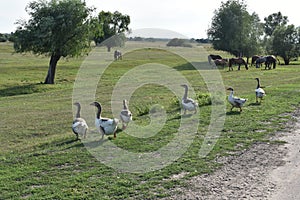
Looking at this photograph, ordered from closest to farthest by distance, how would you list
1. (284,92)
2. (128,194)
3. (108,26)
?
(128,194) → (284,92) → (108,26)

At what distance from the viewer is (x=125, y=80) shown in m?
36.9

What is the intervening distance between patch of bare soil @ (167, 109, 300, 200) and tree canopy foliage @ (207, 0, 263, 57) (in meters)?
57.9

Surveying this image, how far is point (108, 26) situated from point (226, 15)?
41.8 m

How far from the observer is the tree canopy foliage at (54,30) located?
1495 inches

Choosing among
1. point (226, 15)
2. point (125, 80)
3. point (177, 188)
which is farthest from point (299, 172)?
point (226, 15)

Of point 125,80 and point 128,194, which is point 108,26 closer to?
point 125,80

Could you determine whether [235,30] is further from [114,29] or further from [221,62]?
[114,29]

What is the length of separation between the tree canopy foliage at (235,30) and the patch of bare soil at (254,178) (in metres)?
57.9

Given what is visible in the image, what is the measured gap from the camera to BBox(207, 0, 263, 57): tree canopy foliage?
218 ft

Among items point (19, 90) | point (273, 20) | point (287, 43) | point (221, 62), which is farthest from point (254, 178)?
point (273, 20)

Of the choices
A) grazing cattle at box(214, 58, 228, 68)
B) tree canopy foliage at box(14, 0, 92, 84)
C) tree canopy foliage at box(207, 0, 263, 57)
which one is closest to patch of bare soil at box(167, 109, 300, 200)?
tree canopy foliage at box(14, 0, 92, 84)

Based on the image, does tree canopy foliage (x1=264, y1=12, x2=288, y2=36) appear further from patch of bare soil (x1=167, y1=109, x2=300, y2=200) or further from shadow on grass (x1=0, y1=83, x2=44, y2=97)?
patch of bare soil (x1=167, y1=109, x2=300, y2=200)

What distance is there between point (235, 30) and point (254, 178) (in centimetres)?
6082

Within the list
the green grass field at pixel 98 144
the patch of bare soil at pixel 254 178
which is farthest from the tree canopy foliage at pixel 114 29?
the patch of bare soil at pixel 254 178
